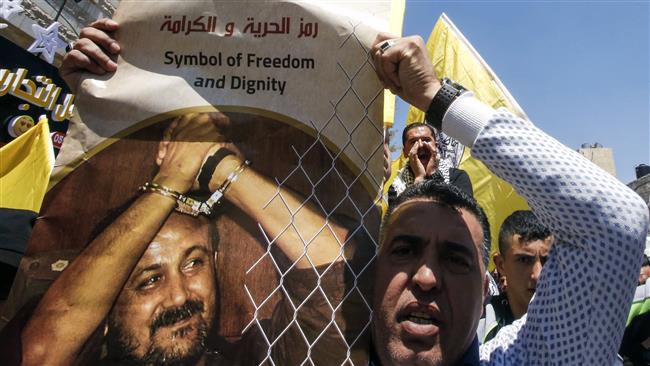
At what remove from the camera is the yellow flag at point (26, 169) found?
7.67 ft

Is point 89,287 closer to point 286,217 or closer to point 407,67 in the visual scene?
point 286,217

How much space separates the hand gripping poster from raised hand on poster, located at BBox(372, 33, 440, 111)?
38 millimetres

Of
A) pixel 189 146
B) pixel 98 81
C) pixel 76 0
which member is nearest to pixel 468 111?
pixel 189 146

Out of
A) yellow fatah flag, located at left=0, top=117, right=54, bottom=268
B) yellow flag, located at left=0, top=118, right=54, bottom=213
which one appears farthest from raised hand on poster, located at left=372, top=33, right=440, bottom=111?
yellow flag, located at left=0, top=118, right=54, bottom=213

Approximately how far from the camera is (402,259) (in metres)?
1.05

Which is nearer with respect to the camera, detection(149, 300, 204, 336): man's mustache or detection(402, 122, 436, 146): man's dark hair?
detection(149, 300, 204, 336): man's mustache

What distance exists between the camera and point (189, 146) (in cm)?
108

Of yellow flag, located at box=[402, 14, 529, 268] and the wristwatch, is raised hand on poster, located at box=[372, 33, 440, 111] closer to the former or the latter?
the wristwatch

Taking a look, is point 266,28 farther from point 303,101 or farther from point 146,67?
point 146,67

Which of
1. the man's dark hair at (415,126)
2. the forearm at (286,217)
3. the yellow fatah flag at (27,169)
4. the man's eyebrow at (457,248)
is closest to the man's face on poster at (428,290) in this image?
the man's eyebrow at (457,248)

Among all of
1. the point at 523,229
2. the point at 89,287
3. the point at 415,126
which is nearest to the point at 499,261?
the point at 523,229

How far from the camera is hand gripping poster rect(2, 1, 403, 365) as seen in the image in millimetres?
972

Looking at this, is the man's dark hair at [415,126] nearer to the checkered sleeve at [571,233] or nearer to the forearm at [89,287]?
the checkered sleeve at [571,233]

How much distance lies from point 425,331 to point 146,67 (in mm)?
945
